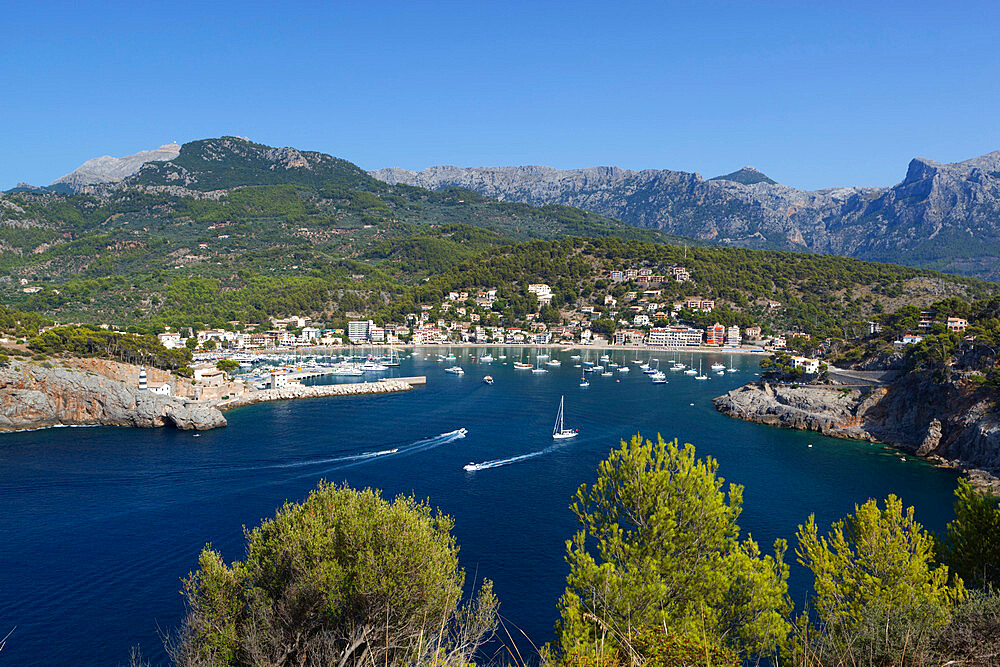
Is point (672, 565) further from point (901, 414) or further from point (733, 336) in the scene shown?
point (733, 336)

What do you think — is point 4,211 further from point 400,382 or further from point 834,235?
point 834,235

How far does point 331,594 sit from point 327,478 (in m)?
15.7

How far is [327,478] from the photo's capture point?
23500 millimetres

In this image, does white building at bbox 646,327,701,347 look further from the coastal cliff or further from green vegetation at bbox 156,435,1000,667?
green vegetation at bbox 156,435,1000,667

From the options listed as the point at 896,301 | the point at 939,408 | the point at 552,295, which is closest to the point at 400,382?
the point at 939,408

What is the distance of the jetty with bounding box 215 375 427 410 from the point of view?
38.9 metres

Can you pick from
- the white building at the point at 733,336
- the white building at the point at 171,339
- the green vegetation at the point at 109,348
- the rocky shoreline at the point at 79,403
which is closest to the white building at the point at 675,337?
the white building at the point at 733,336

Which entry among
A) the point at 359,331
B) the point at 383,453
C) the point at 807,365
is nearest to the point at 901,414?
the point at 807,365

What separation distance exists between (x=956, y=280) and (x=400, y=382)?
→ 74075 millimetres

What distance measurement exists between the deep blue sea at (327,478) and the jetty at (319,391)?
1.63 metres

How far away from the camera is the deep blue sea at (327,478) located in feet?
47.0

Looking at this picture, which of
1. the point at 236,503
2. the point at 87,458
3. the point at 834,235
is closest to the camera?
the point at 236,503

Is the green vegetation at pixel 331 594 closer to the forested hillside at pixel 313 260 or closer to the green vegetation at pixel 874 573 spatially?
the green vegetation at pixel 874 573

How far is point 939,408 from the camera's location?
28141 millimetres
